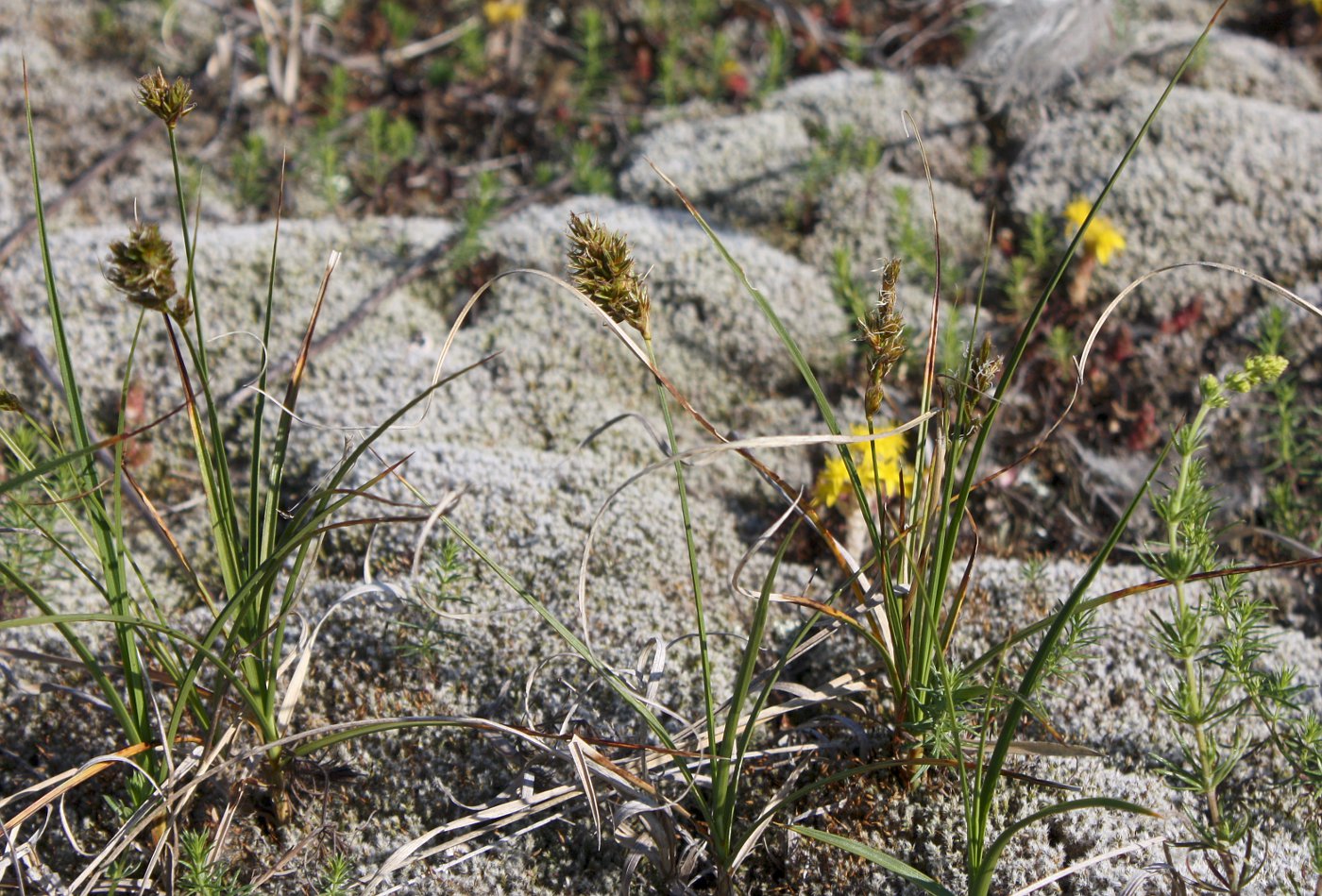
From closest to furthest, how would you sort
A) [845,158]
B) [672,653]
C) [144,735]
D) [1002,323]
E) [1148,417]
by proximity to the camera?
[144,735], [672,653], [1148,417], [1002,323], [845,158]

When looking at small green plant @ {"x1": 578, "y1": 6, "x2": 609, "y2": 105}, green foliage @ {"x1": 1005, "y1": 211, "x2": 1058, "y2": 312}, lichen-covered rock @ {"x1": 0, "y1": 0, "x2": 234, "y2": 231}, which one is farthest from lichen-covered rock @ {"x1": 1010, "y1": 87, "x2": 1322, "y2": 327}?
lichen-covered rock @ {"x1": 0, "y1": 0, "x2": 234, "y2": 231}

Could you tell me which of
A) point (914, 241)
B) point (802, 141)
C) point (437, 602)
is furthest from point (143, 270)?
point (802, 141)

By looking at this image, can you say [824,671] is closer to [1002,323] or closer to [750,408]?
[750,408]

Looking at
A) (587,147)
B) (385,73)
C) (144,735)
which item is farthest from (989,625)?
(385,73)

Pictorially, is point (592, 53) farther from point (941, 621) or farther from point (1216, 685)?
point (1216, 685)

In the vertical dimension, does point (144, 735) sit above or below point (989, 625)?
above

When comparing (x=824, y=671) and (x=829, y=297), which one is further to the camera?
(x=829, y=297)

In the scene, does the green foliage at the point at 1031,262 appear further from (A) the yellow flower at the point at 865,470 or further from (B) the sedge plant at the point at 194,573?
(B) the sedge plant at the point at 194,573
